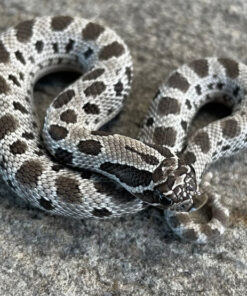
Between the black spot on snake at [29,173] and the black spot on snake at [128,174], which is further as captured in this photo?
the black spot on snake at [29,173]

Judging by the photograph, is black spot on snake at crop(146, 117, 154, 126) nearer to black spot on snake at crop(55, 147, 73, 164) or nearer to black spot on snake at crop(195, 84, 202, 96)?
black spot on snake at crop(195, 84, 202, 96)

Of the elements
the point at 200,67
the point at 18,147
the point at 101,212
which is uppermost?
the point at 200,67

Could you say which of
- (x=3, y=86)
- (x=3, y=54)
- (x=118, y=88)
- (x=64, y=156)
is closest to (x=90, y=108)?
(x=118, y=88)

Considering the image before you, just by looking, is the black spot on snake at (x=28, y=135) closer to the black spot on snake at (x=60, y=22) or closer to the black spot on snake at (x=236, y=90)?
the black spot on snake at (x=60, y=22)

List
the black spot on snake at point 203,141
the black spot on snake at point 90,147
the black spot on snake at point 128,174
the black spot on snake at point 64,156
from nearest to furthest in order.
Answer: the black spot on snake at point 128,174, the black spot on snake at point 90,147, the black spot on snake at point 64,156, the black spot on snake at point 203,141

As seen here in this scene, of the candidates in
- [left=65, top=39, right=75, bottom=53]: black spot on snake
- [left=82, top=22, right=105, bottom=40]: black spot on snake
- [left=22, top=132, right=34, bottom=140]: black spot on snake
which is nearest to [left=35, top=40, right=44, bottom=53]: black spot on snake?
[left=65, top=39, right=75, bottom=53]: black spot on snake

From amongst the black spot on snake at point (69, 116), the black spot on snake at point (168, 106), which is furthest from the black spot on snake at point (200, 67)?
the black spot on snake at point (69, 116)

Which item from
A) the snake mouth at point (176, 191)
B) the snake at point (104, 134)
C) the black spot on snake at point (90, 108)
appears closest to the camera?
the snake mouth at point (176, 191)

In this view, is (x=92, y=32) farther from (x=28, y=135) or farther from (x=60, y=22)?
(x=28, y=135)
